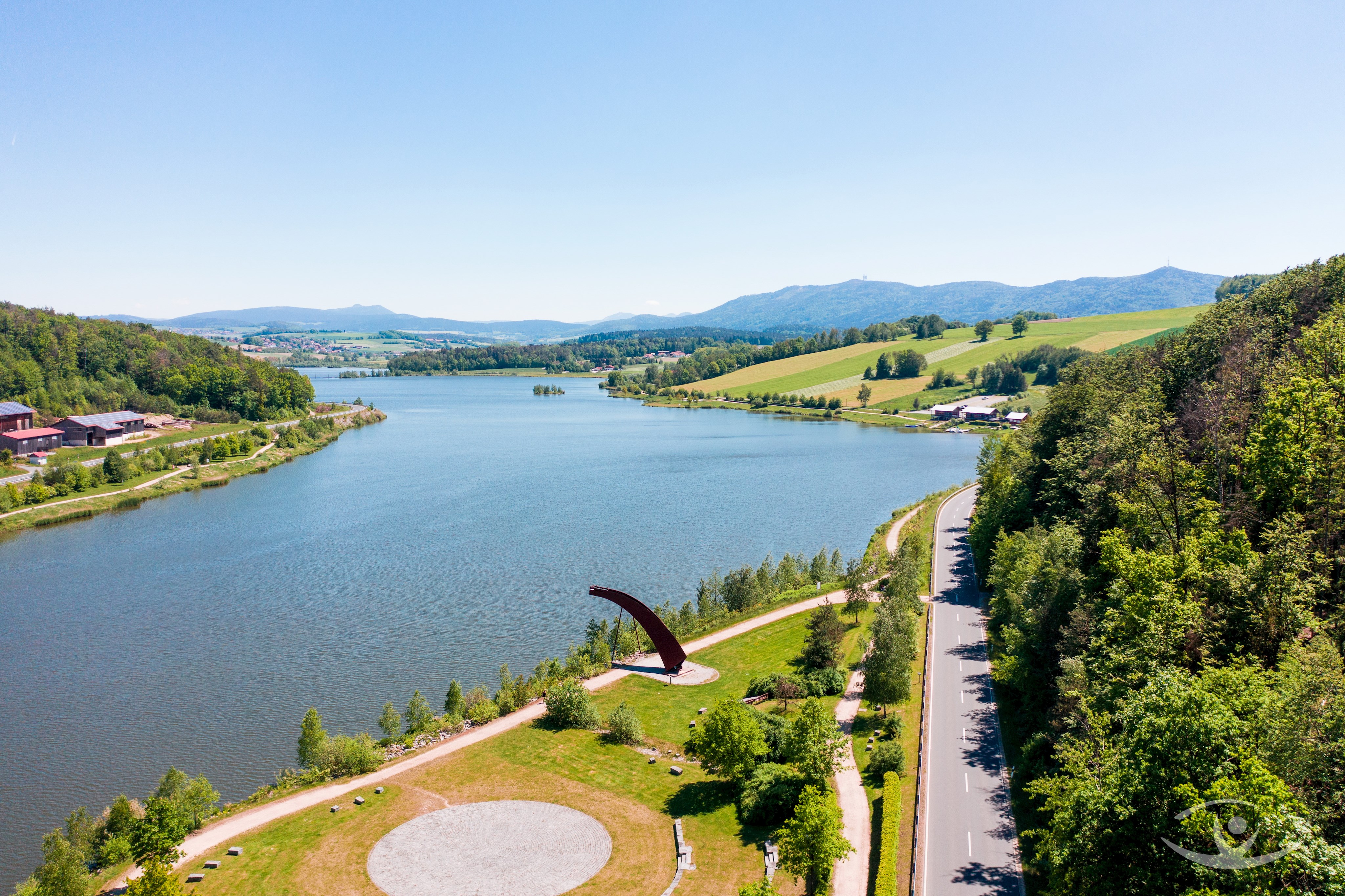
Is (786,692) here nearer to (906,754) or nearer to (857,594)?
(906,754)

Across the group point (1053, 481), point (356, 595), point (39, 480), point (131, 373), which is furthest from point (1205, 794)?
point (131, 373)

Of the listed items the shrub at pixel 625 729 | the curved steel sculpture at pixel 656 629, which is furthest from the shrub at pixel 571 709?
the curved steel sculpture at pixel 656 629

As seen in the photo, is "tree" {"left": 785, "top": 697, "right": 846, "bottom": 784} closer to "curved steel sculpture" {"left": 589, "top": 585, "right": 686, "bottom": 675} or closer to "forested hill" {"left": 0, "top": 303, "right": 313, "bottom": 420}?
"curved steel sculpture" {"left": 589, "top": 585, "right": 686, "bottom": 675}

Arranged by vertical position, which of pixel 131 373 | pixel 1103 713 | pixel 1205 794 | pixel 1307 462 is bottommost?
pixel 1103 713

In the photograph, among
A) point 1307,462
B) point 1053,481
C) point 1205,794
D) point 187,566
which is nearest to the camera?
point 1205,794

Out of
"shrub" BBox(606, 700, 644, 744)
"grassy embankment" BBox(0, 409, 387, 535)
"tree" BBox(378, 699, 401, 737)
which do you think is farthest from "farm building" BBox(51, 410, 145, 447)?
"shrub" BBox(606, 700, 644, 744)

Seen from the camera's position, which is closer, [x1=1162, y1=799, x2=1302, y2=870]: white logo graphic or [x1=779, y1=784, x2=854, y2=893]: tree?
[x1=1162, y1=799, x2=1302, y2=870]: white logo graphic

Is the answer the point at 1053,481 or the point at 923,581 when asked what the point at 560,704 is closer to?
the point at 923,581

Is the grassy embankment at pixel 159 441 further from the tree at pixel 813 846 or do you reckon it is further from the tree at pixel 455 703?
the tree at pixel 813 846
